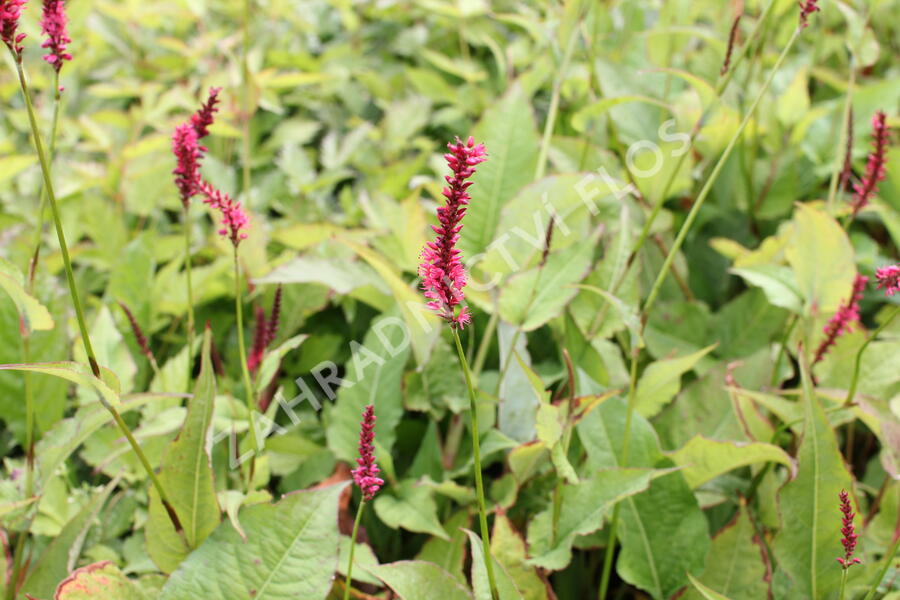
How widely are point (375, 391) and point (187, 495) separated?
0.98ft

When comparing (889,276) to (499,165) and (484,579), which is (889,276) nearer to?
(484,579)

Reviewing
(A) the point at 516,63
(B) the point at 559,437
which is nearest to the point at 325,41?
(A) the point at 516,63

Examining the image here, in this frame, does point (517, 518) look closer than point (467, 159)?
No

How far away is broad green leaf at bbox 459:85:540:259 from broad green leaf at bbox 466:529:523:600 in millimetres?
528

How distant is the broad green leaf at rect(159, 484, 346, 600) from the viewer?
0.82 metres

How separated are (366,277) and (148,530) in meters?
0.45

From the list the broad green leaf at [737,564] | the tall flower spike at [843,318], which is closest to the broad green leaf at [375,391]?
the broad green leaf at [737,564]

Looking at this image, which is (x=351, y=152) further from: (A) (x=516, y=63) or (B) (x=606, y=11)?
(B) (x=606, y=11)

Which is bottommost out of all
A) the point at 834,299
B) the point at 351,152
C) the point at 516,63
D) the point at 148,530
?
the point at 148,530

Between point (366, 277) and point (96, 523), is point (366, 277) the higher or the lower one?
the higher one

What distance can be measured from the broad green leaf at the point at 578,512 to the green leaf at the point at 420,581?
3.7 inches

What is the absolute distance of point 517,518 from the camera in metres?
1.05

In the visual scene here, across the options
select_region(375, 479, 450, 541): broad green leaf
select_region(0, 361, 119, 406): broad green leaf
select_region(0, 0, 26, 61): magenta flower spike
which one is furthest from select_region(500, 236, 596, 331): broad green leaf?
select_region(0, 0, 26, 61): magenta flower spike

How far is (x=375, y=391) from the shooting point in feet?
3.58
